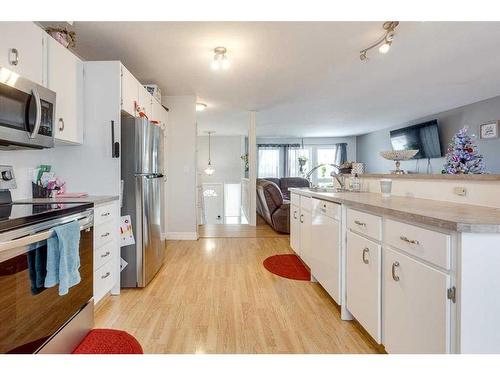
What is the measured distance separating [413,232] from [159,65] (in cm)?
303

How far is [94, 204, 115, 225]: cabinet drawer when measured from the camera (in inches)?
72.2

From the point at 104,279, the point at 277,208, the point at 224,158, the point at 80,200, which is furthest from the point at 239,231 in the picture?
the point at 224,158

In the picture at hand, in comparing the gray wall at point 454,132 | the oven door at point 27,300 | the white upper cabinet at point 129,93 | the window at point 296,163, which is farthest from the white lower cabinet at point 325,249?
the window at point 296,163

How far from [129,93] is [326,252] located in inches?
89.1

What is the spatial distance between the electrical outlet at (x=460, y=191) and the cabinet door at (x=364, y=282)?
634 millimetres

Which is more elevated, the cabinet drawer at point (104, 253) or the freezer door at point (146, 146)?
the freezer door at point (146, 146)

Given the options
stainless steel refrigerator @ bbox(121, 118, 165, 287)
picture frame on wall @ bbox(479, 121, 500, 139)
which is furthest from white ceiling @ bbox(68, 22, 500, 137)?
stainless steel refrigerator @ bbox(121, 118, 165, 287)

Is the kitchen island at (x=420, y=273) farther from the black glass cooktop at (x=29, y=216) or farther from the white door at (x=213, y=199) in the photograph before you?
the white door at (x=213, y=199)

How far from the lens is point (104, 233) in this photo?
195cm

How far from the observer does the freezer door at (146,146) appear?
231cm

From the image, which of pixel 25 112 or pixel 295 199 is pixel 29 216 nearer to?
pixel 25 112
